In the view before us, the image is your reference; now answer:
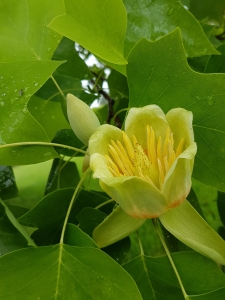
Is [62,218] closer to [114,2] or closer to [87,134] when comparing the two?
[87,134]

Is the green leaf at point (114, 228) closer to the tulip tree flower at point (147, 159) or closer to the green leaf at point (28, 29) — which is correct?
the tulip tree flower at point (147, 159)

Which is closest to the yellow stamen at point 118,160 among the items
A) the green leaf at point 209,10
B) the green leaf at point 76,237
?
the green leaf at point 76,237

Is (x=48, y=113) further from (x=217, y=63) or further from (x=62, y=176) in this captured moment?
(x=217, y=63)

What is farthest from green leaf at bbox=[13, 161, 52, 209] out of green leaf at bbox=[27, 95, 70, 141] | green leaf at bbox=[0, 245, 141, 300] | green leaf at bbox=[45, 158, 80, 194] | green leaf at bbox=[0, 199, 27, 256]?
green leaf at bbox=[0, 245, 141, 300]

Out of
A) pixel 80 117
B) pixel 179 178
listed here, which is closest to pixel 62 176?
pixel 80 117

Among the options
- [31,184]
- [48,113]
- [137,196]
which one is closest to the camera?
[137,196]

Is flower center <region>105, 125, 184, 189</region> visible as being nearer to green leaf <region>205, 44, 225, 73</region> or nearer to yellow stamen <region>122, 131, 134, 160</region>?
yellow stamen <region>122, 131, 134, 160</region>
